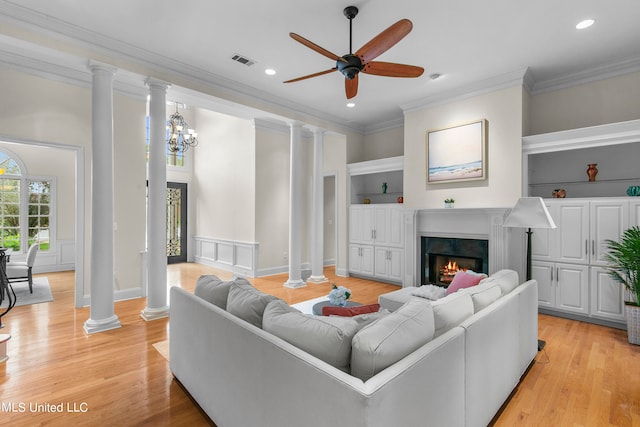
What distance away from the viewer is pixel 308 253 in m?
7.40

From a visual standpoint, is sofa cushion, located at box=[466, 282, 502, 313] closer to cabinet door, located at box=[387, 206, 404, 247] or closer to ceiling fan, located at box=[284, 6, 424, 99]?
ceiling fan, located at box=[284, 6, 424, 99]


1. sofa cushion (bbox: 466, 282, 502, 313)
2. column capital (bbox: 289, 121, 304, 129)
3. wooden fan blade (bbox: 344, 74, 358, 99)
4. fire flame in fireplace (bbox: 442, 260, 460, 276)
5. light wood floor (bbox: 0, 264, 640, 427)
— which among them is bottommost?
light wood floor (bbox: 0, 264, 640, 427)

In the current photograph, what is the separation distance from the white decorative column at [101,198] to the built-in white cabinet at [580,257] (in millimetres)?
5452

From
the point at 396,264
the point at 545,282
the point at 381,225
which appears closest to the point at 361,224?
the point at 381,225

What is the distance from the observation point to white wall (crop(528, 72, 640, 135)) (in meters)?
4.08

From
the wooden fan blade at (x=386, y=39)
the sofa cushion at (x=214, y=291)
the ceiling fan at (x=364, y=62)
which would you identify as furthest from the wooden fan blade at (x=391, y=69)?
the sofa cushion at (x=214, y=291)

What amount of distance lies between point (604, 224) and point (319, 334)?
411 centimetres

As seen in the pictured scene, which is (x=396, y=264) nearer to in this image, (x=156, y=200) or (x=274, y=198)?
(x=274, y=198)

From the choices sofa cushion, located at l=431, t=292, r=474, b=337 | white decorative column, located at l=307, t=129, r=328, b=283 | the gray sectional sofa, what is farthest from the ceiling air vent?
sofa cushion, located at l=431, t=292, r=474, b=337

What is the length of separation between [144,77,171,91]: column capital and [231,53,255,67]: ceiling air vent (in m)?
0.94

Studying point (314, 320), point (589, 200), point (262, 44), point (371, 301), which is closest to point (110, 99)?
point (262, 44)

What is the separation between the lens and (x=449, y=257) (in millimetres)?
5176

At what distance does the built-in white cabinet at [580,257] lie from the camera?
3.70 metres

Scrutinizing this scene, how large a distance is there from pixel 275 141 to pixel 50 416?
569 centimetres
